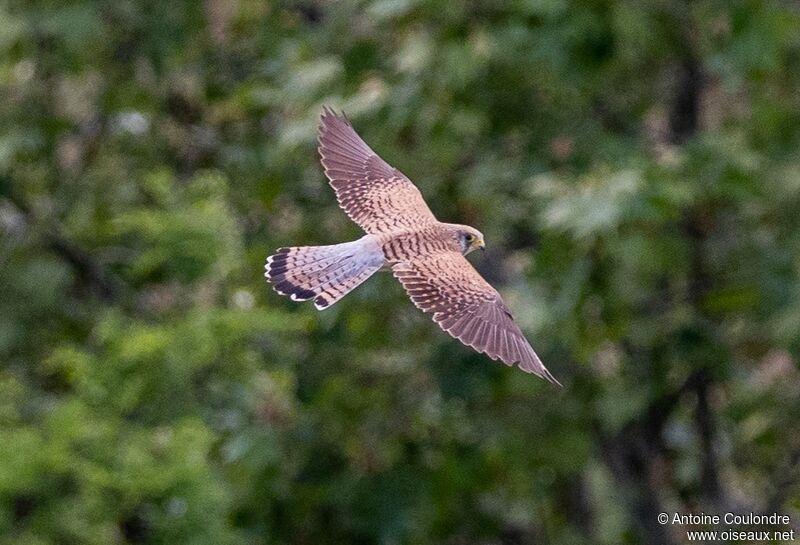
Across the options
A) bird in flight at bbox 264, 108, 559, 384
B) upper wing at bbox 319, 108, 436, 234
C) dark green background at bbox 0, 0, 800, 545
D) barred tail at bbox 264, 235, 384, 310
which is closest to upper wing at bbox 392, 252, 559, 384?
bird in flight at bbox 264, 108, 559, 384

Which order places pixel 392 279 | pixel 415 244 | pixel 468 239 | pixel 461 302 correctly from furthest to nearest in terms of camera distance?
pixel 392 279 < pixel 468 239 < pixel 415 244 < pixel 461 302

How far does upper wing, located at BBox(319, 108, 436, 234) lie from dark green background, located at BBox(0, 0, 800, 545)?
86cm

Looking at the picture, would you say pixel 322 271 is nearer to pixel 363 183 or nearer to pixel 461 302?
pixel 461 302

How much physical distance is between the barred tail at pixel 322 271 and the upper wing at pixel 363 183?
311mm

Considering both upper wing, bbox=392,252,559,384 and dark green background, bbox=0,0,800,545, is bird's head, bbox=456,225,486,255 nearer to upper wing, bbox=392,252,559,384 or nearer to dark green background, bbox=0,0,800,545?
upper wing, bbox=392,252,559,384

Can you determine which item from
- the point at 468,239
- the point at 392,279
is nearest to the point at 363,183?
the point at 468,239

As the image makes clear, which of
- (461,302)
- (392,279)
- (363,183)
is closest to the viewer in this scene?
(461,302)

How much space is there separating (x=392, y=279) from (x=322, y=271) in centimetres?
219

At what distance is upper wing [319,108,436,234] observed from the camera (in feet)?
14.9

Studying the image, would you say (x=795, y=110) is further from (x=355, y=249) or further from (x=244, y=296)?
(x=355, y=249)

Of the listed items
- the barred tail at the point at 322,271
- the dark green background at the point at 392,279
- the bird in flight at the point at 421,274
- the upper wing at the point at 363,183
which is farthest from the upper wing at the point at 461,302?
the dark green background at the point at 392,279

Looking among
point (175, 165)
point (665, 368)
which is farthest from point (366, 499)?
point (175, 165)

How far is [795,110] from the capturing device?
643cm

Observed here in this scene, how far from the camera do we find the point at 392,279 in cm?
623
